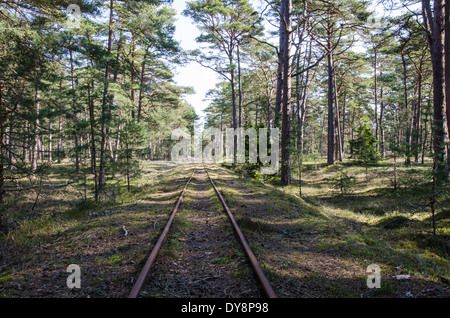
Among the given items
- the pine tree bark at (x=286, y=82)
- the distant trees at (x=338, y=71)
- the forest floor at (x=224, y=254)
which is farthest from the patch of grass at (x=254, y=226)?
the pine tree bark at (x=286, y=82)

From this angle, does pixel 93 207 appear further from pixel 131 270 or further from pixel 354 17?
pixel 354 17

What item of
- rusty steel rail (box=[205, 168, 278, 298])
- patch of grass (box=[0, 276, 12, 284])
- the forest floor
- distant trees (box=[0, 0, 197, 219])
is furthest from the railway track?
distant trees (box=[0, 0, 197, 219])

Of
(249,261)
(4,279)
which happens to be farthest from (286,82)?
(4,279)

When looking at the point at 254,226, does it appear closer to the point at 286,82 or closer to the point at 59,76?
the point at 286,82

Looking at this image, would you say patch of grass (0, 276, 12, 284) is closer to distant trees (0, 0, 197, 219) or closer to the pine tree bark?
distant trees (0, 0, 197, 219)

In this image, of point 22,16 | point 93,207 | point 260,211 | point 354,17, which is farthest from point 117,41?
point 260,211

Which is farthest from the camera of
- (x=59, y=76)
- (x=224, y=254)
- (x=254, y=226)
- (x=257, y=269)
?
(x=59, y=76)

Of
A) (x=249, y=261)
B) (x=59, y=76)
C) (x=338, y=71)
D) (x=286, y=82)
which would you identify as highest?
(x=338, y=71)

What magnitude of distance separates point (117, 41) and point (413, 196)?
785 inches

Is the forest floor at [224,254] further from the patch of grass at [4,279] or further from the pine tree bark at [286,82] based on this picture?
the pine tree bark at [286,82]

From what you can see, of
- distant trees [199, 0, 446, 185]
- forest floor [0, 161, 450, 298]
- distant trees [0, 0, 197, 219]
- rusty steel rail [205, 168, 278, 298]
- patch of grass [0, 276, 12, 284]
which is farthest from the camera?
distant trees [199, 0, 446, 185]

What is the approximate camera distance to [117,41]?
1803 centimetres
